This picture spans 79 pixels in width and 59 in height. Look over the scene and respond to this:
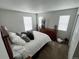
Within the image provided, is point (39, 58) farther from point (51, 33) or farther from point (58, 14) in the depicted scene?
point (58, 14)

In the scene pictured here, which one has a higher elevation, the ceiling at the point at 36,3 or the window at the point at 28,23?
the ceiling at the point at 36,3

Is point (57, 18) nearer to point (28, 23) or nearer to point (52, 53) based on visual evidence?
point (28, 23)

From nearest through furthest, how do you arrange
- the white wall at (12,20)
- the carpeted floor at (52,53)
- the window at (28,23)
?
the carpeted floor at (52,53) → the white wall at (12,20) → the window at (28,23)

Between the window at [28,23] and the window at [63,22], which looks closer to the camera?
the window at [63,22]

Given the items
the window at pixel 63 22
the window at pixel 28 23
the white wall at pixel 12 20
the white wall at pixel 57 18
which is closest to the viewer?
the white wall at pixel 12 20

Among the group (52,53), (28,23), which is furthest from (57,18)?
(52,53)

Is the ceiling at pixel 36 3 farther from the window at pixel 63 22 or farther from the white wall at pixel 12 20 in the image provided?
the window at pixel 63 22

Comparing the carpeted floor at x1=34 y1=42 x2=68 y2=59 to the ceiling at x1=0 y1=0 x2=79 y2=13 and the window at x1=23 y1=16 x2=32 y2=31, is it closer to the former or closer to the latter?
the ceiling at x1=0 y1=0 x2=79 y2=13

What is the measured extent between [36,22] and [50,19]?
1481 millimetres

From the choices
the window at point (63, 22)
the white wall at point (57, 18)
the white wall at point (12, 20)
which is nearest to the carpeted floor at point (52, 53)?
the white wall at point (57, 18)

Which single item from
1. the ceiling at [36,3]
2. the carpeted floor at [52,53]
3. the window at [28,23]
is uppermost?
the ceiling at [36,3]

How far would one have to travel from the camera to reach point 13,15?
3.06m

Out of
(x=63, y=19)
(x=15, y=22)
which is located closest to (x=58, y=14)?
(x=63, y=19)

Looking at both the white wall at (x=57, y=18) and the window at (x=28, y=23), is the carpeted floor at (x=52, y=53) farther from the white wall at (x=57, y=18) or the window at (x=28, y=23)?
the window at (x=28, y=23)
